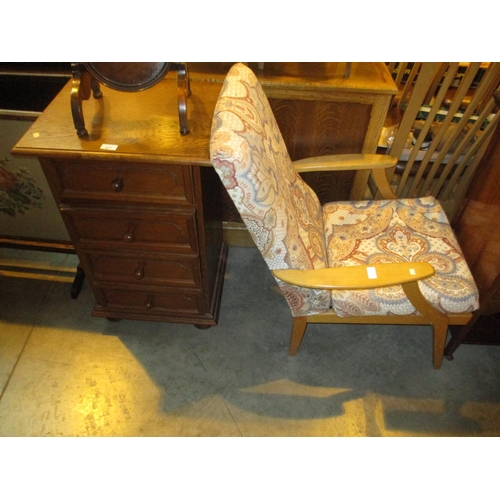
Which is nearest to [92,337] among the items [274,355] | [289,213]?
[274,355]

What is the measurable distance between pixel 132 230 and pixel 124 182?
194 millimetres

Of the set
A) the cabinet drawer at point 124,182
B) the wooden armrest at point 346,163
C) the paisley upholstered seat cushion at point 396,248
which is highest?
the cabinet drawer at point 124,182

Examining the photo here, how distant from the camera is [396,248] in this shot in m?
1.40

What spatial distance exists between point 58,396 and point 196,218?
39.5 inches

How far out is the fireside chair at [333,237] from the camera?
98cm

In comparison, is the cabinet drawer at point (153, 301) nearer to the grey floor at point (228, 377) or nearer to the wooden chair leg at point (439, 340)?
the grey floor at point (228, 377)

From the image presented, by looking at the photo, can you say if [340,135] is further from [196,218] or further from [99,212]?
[99,212]

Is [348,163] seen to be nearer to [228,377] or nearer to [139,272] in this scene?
[139,272]

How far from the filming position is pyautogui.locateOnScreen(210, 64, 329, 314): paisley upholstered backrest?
92 centimetres

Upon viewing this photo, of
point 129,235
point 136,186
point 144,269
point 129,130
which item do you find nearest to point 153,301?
point 144,269

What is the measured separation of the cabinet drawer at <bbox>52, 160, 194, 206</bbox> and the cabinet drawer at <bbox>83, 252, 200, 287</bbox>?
0.90 feet

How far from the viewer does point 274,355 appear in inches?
65.2

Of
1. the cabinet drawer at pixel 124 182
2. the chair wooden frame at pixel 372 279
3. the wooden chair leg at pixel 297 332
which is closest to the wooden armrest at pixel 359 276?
the chair wooden frame at pixel 372 279

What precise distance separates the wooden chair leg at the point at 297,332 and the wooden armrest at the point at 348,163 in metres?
0.60
